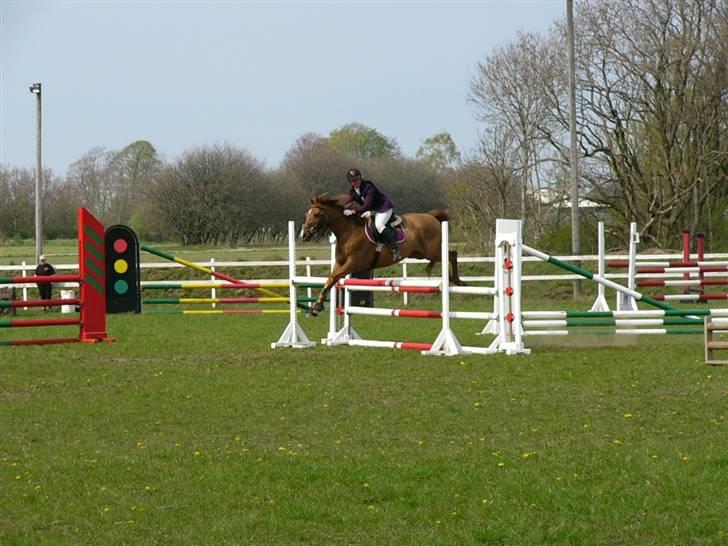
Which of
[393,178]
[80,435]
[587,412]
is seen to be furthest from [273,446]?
[393,178]

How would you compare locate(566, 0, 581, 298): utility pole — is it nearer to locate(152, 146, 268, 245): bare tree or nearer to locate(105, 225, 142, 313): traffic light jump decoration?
locate(105, 225, 142, 313): traffic light jump decoration

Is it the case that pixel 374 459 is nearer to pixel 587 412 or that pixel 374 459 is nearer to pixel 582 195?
pixel 587 412

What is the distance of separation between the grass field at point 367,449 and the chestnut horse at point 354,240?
1.53 meters

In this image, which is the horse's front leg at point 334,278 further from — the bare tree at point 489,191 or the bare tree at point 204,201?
the bare tree at point 204,201

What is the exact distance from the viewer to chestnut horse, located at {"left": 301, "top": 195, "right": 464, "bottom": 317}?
16.5 meters

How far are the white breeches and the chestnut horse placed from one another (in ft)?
0.90

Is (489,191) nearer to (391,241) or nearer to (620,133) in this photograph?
(620,133)

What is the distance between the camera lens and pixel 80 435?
9.88m

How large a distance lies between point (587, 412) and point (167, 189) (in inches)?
2019

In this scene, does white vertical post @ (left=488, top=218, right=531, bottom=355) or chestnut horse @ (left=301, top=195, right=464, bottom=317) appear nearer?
white vertical post @ (left=488, top=218, right=531, bottom=355)

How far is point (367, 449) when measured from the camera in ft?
29.5

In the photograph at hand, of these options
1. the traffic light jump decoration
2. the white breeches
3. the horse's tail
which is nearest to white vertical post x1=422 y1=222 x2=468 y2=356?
the white breeches

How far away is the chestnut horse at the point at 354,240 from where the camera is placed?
1648 cm

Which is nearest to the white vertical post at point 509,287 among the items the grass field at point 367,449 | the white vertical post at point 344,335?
the grass field at point 367,449
